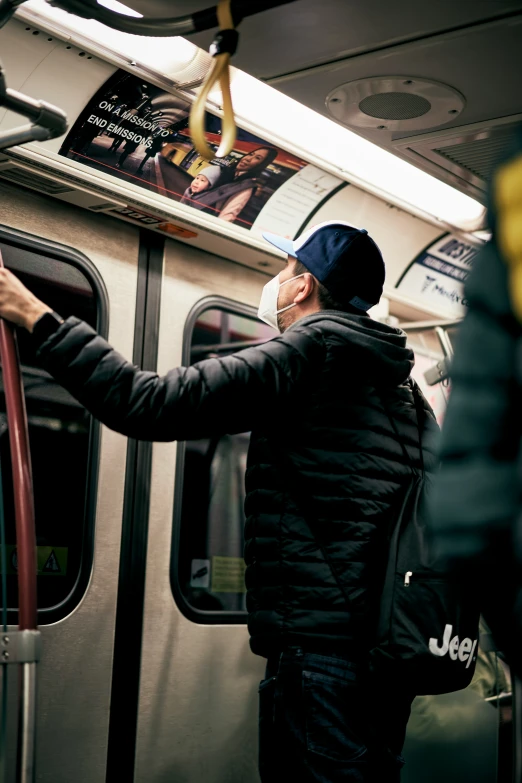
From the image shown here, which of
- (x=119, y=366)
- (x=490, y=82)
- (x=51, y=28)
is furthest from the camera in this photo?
(x=51, y=28)

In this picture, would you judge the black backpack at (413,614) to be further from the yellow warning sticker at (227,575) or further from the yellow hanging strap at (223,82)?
the yellow warning sticker at (227,575)

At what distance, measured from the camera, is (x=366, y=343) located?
7.74 feet

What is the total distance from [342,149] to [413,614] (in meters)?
2.01

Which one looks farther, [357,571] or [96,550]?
[96,550]

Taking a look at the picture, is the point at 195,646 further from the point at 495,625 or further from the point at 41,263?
the point at 495,625

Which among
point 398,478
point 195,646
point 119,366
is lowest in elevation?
point 195,646

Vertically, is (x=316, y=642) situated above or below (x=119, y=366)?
below

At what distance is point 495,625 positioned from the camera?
0.98 metres

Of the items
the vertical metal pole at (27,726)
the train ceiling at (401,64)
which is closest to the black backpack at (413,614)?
the vertical metal pole at (27,726)

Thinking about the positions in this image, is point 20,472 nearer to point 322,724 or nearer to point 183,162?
point 322,724

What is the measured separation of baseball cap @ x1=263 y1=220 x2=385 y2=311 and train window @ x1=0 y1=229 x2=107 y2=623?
3.29 ft

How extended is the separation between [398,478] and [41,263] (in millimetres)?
1512

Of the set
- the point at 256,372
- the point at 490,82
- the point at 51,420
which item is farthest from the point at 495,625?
the point at 51,420

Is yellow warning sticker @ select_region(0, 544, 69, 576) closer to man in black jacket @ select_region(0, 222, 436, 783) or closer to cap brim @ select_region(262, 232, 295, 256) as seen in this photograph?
man in black jacket @ select_region(0, 222, 436, 783)
